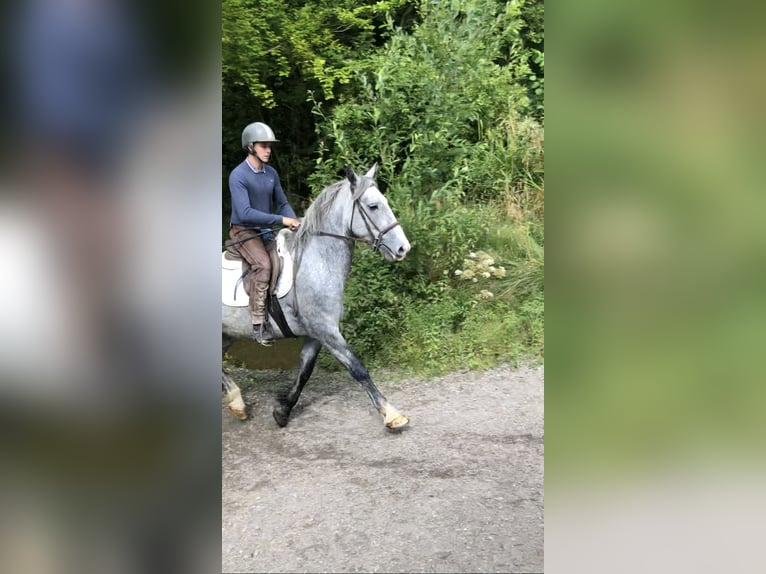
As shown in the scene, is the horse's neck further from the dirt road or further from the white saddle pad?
the dirt road

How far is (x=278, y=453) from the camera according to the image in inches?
128

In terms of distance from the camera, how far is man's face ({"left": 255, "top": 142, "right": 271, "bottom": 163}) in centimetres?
312

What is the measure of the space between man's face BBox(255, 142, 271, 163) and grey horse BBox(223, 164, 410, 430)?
337 mm

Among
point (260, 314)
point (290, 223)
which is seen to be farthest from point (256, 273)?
point (290, 223)

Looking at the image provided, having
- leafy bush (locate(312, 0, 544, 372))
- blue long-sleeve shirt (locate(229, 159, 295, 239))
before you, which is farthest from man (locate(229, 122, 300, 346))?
leafy bush (locate(312, 0, 544, 372))

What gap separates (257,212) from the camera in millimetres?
3146
